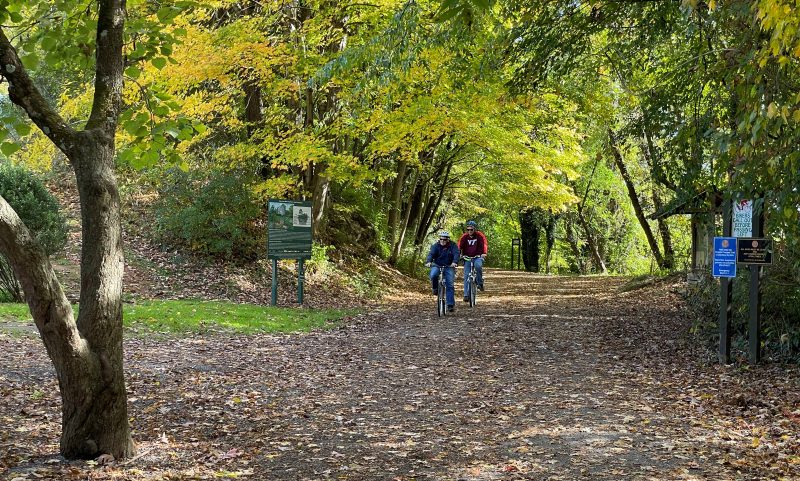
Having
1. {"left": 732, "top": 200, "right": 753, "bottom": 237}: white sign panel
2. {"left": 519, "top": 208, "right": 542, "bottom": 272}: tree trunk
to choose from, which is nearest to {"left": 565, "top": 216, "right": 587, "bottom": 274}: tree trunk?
{"left": 519, "top": 208, "right": 542, "bottom": 272}: tree trunk

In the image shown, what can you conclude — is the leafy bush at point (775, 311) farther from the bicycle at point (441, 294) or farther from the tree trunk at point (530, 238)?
the tree trunk at point (530, 238)

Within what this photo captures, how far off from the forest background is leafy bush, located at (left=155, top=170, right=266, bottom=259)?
0.06 metres

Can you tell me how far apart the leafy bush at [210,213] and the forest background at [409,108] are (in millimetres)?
56

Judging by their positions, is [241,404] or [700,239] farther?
[700,239]

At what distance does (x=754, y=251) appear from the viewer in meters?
9.17

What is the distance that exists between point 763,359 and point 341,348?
5.79 m

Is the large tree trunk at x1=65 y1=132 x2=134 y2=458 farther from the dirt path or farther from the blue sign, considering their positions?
the blue sign

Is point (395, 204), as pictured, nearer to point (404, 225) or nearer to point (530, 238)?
point (404, 225)

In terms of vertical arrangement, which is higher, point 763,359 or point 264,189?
point 264,189

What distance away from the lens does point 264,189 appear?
19.3 metres

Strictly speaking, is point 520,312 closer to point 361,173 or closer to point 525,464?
point 361,173

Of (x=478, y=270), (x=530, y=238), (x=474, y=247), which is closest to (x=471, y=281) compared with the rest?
(x=478, y=270)

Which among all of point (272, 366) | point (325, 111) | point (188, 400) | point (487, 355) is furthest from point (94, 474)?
point (325, 111)

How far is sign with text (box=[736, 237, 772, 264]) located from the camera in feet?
30.0
